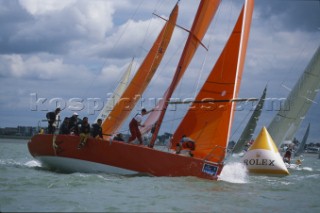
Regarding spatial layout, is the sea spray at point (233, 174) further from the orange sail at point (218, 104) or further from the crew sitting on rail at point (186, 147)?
the crew sitting on rail at point (186, 147)

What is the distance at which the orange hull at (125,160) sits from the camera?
16656 mm

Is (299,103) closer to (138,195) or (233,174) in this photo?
(233,174)

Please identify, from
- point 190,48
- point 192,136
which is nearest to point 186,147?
point 192,136

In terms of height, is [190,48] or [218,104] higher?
[190,48]

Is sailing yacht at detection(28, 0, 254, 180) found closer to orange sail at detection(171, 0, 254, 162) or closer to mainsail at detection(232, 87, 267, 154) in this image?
orange sail at detection(171, 0, 254, 162)

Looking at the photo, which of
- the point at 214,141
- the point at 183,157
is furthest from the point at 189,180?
the point at 214,141

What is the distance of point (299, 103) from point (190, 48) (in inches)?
646

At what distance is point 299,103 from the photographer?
110 ft

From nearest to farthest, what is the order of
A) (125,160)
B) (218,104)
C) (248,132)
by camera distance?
1. (125,160)
2. (218,104)
3. (248,132)

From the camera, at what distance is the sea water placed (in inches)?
446

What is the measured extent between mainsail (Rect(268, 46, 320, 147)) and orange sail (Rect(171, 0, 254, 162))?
1544 centimetres

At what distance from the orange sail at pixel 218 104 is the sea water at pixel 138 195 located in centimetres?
130

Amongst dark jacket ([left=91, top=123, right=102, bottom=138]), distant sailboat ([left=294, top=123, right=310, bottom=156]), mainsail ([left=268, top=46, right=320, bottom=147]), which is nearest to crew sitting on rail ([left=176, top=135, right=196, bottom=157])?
dark jacket ([left=91, top=123, right=102, bottom=138])

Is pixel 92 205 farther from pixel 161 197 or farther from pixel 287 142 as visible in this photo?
pixel 287 142
